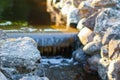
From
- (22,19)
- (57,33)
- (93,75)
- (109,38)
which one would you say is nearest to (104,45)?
(109,38)

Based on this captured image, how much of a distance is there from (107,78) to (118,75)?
609mm

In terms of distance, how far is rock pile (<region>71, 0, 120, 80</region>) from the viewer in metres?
8.67

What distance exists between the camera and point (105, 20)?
10023 mm

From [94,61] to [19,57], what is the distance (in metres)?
3.01

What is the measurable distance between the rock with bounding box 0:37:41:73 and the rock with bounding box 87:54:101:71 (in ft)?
7.94

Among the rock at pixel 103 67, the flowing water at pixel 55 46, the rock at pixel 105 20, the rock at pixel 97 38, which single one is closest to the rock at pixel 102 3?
the flowing water at pixel 55 46

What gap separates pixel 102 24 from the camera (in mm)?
9906

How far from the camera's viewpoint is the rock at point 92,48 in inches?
389

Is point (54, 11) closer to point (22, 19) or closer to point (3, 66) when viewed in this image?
point (22, 19)

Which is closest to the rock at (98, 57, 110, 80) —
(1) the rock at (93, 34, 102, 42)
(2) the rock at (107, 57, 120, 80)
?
(2) the rock at (107, 57, 120, 80)

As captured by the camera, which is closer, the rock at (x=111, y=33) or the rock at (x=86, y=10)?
the rock at (x=111, y=33)

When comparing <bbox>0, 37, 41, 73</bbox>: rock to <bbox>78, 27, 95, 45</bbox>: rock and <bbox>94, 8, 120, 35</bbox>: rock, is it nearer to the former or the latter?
<bbox>94, 8, 120, 35</bbox>: rock

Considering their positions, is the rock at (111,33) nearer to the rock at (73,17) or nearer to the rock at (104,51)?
the rock at (104,51)

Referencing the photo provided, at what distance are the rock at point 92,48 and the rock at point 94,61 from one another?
0.17m
